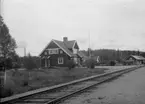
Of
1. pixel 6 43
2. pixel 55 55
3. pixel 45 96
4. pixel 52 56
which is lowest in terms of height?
pixel 45 96

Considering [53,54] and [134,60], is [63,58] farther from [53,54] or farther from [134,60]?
[134,60]

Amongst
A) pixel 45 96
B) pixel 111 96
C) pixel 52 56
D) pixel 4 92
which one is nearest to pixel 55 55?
pixel 52 56

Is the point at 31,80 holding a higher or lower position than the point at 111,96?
higher

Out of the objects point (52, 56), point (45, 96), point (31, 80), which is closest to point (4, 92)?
point (45, 96)

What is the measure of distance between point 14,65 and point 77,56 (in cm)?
2382

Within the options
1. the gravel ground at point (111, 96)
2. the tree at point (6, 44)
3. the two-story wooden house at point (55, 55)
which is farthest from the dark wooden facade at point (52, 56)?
the gravel ground at point (111, 96)

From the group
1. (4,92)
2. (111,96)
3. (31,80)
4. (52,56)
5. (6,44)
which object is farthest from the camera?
(52,56)

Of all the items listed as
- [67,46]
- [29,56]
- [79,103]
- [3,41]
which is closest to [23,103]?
[79,103]

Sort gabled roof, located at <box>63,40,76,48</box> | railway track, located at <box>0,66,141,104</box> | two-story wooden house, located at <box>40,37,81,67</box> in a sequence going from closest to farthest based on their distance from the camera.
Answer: railway track, located at <box>0,66,141,104</box>
two-story wooden house, located at <box>40,37,81,67</box>
gabled roof, located at <box>63,40,76,48</box>

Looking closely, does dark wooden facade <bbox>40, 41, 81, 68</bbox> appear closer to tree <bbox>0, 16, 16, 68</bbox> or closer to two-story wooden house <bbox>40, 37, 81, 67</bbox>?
two-story wooden house <bbox>40, 37, 81, 67</bbox>

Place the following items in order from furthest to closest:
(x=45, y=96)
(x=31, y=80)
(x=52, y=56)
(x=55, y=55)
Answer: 1. (x=52, y=56)
2. (x=55, y=55)
3. (x=31, y=80)
4. (x=45, y=96)

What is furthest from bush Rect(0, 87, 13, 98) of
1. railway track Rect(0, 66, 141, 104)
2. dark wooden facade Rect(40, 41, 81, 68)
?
dark wooden facade Rect(40, 41, 81, 68)

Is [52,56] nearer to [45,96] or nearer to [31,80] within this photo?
[31,80]

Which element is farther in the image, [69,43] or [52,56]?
[69,43]
